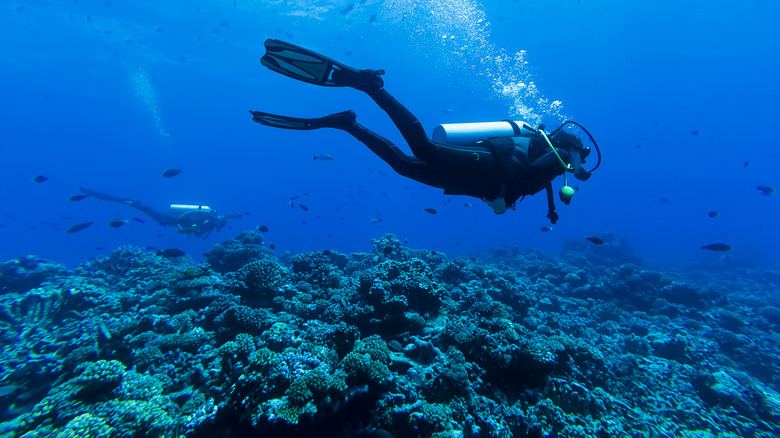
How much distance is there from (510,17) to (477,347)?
5149cm

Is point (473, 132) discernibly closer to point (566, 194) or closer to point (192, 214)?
point (566, 194)

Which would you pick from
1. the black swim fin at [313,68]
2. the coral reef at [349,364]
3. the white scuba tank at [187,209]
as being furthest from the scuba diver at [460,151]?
the white scuba tank at [187,209]

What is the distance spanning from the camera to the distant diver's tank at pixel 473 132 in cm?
543

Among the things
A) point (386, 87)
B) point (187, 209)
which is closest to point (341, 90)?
point (386, 87)

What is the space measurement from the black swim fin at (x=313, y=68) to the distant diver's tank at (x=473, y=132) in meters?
1.44

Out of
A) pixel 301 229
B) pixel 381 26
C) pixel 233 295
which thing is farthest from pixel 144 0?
pixel 301 229

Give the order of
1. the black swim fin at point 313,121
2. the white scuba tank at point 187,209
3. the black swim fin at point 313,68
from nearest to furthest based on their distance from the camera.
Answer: the black swim fin at point 313,68
the black swim fin at point 313,121
the white scuba tank at point 187,209

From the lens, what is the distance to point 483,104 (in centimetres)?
6300

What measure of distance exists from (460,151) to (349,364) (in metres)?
3.73

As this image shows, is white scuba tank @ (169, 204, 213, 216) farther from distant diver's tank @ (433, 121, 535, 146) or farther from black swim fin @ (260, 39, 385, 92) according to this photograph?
distant diver's tank @ (433, 121, 535, 146)

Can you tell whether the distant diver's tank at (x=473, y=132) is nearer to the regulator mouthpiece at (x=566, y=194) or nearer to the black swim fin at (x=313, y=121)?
the regulator mouthpiece at (x=566, y=194)

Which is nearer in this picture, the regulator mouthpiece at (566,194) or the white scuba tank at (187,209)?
the regulator mouthpiece at (566,194)

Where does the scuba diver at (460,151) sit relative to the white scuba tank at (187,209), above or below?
above

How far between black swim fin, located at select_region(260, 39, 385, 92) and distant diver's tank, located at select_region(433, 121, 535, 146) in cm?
144
